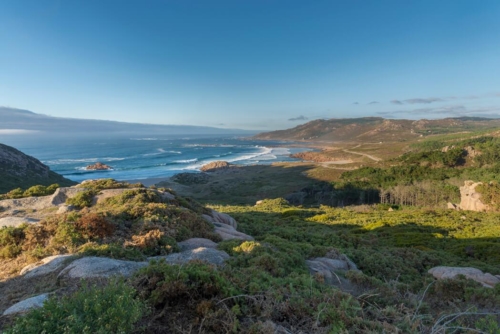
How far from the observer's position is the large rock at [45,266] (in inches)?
256

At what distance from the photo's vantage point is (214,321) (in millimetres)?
4066

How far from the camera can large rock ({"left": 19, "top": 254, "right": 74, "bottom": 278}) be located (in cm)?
651

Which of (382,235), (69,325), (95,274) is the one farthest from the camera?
(382,235)

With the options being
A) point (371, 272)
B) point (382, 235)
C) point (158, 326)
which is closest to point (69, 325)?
point (158, 326)

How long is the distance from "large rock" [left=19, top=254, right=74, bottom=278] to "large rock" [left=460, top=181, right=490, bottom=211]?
44.3 meters

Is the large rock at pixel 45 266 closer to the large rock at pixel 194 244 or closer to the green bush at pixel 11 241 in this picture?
the green bush at pixel 11 241

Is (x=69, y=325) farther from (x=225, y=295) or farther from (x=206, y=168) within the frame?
(x=206, y=168)

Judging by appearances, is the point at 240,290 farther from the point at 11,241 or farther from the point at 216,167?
the point at 216,167

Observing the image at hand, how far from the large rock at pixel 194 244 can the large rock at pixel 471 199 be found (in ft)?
131

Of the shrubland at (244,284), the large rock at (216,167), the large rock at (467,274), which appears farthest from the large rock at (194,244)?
the large rock at (216,167)

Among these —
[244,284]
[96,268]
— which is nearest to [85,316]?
[244,284]

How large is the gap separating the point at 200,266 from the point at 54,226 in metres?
6.42

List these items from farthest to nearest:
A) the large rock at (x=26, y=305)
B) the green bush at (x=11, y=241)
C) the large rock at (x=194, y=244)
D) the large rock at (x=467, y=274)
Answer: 1. the large rock at (x=467, y=274)
2. the large rock at (x=194, y=244)
3. the green bush at (x=11, y=241)
4. the large rock at (x=26, y=305)

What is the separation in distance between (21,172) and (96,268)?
71847 millimetres
